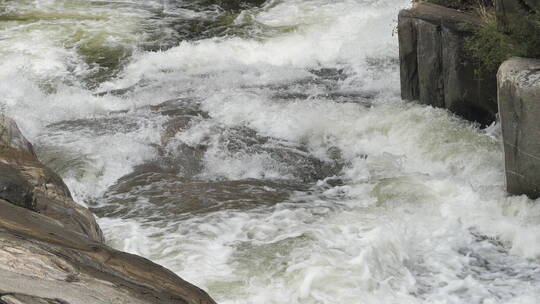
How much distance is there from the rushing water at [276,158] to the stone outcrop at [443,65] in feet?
0.74

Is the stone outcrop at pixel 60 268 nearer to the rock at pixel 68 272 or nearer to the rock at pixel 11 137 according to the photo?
the rock at pixel 68 272

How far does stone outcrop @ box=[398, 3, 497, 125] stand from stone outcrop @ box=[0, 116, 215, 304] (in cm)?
495

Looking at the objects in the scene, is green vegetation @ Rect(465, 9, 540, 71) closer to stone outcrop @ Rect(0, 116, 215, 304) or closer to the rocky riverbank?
the rocky riverbank

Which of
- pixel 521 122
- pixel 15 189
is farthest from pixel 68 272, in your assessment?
pixel 521 122

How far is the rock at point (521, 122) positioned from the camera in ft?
19.5

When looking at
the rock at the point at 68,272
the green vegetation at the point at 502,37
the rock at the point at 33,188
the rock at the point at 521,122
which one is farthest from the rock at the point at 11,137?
the green vegetation at the point at 502,37

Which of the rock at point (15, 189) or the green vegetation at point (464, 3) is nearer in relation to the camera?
the rock at point (15, 189)

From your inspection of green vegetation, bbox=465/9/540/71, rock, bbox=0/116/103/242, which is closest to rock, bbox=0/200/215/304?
rock, bbox=0/116/103/242

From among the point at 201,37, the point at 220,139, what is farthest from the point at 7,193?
the point at 201,37

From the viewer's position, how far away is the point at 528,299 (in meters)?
5.04

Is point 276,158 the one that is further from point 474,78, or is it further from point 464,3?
point 464,3

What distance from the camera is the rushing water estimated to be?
5465mm

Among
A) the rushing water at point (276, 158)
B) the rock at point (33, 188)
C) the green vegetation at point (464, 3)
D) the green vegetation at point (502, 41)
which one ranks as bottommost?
the rushing water at point (276, 158)

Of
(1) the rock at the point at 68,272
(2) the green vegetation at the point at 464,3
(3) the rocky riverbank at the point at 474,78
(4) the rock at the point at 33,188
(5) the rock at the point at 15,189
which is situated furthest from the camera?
(2) the green vegetation at the point at 464,3
